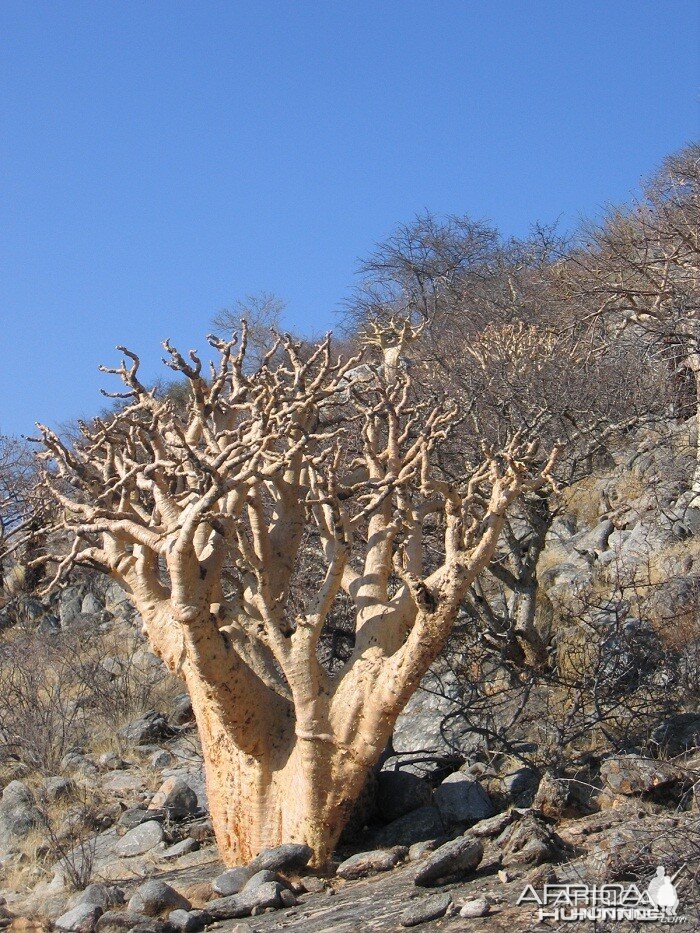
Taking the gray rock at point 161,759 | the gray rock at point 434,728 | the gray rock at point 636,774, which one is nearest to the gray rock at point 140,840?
the gray rock at point 434,728

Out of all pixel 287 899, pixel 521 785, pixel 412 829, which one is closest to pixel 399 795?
pixel 412 829

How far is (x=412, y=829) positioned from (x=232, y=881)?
4.33ft

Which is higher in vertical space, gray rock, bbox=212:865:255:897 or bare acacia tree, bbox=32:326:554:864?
bare acacia tree, bbox=32:326:554:864

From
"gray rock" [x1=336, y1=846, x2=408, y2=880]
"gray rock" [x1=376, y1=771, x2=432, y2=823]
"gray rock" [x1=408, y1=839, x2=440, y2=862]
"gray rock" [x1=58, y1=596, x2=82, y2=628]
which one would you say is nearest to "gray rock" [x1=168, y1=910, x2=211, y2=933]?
"gray rock" [x1=336, y1=846, x2=408, y2=880]

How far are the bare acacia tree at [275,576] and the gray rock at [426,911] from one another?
1378mm

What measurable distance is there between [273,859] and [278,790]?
Result: 1.95 ft

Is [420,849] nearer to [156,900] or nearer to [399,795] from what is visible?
[399,795]

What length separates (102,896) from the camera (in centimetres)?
696

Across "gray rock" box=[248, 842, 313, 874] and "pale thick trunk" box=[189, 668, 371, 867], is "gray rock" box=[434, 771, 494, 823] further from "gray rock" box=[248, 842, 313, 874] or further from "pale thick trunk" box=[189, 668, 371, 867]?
"gray rock" box=[248, 842, 313, 874]

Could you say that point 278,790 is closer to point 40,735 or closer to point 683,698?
point 683,698

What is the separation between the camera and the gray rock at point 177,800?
355 inches

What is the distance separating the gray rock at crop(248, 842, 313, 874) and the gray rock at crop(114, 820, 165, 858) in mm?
1986

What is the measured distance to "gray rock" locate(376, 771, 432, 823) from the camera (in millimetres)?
7488

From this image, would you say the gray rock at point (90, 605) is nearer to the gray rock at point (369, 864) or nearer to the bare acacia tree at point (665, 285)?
the bare acacia tree at point (665, 285)
